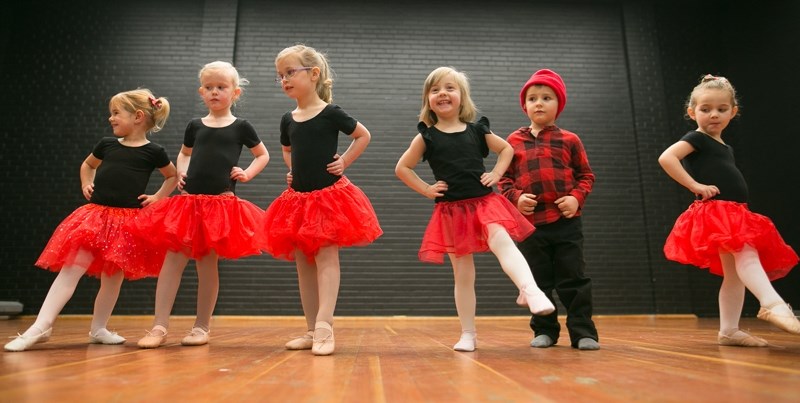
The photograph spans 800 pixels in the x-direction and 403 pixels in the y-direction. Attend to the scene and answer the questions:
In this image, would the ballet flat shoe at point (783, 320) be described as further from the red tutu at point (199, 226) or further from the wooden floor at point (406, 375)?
the red tutu at point (199, 226)

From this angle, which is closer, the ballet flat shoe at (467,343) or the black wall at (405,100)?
the ballet flat shoe at (467,343)

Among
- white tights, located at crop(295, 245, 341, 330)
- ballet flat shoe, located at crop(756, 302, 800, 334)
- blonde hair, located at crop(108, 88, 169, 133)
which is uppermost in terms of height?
blonde hair, located at crop(108, 88, 169, 133)

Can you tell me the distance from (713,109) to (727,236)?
56cm

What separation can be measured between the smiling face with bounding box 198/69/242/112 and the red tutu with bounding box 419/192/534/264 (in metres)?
1.04

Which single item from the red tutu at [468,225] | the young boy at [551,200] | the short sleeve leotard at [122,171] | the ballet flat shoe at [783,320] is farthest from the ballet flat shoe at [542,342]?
the short sleeve leotard at [122,171]

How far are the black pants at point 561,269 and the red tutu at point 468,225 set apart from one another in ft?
0.73

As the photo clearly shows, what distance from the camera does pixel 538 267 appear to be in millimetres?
2064

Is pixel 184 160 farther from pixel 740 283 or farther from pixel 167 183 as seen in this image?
pixel 740 283

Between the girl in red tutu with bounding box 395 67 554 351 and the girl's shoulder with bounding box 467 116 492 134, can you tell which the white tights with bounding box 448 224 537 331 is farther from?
the girl's shoulder with bounding box 467 116 492 134

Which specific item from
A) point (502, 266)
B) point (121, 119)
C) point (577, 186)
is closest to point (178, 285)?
point (121, 119)

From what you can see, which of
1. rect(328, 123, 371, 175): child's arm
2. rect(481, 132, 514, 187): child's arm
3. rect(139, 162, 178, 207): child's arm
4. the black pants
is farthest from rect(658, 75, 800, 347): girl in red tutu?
rect(139, 162, 178, 207): child's arm

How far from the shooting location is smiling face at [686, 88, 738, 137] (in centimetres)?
212

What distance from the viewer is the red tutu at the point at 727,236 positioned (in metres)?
1.92

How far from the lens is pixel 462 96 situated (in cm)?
203
